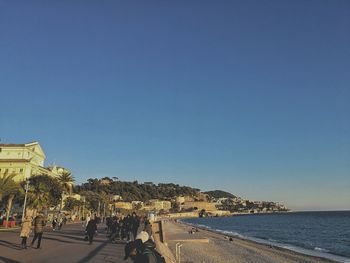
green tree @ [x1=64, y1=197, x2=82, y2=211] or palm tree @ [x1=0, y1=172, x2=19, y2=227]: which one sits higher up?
green tree @ [x1=64, y1=197, x2=82, y2=211]

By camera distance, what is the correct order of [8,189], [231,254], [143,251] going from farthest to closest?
[8,189] → [231,254] → [143,251]

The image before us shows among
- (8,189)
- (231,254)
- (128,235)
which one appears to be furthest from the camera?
(8,189)

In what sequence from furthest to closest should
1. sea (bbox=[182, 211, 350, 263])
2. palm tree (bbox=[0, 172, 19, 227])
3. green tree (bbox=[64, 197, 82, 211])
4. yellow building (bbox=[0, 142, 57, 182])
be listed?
green tree (bbox=[64, 197, 82, 211]) < yellow building (bbox=[0, 142, 57, 182]) < palm tree (bbox=[0, 172, 19, 227]) < sea (bbox=[182, 211, 350, 263])

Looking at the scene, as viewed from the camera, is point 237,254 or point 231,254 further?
point 237,254

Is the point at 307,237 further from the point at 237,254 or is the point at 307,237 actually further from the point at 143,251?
the point at 143,251

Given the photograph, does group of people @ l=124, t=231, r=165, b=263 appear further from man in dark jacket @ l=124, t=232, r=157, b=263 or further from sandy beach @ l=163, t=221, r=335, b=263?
sandy beach @ l=163, t=221, r=335, b=263

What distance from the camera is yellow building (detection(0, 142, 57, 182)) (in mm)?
68812

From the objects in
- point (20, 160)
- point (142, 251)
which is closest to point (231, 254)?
point (142, 251)

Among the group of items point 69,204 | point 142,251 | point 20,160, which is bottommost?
point 142,251

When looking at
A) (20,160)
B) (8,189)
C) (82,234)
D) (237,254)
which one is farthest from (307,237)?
(20,160)

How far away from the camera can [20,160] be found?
68812 mm

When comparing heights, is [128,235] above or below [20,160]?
below

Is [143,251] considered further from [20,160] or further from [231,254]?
[20,160]

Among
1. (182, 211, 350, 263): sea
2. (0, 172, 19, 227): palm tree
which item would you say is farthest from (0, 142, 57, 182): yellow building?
(182, 211, 350, 263): sea
